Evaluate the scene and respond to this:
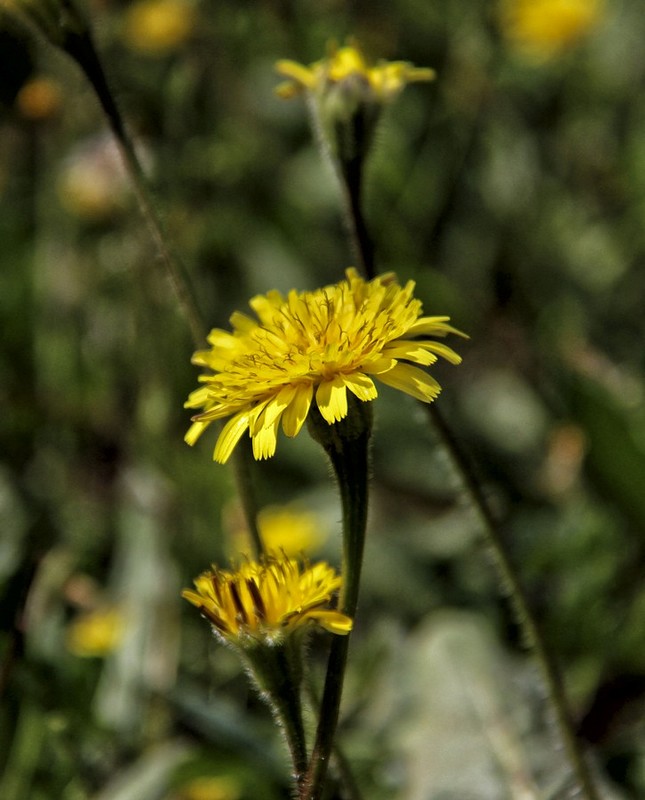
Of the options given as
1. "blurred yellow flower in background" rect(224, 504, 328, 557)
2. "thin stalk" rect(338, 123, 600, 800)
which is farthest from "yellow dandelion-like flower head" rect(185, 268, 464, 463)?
"blurred yellow flower in background" rect(224, 504, 328, 557)

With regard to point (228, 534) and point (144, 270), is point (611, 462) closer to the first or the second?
point (228, 534)

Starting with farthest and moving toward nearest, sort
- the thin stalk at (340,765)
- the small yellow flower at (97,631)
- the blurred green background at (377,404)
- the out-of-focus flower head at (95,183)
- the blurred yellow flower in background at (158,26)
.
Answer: the blurred yellow flower in background at (158,26)
the out-of-focus flower head at (95,183)
the small yellow flower at (97,631)
the blurred green background at (377,404)
the thin stalk at (340,765)

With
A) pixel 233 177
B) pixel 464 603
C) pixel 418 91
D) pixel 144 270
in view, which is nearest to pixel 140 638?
pixel 464 603

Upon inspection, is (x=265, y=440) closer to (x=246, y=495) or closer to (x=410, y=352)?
(x=410, y=352)

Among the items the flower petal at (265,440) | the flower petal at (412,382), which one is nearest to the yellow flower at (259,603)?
the flower petal at (265,440)

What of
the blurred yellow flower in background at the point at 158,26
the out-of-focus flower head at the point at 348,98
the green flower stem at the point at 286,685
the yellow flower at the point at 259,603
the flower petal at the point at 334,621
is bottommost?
the green flower stem at the point at 286,685

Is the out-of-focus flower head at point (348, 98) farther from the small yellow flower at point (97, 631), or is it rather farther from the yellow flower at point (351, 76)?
the small yellow flower at point (97, 631)
